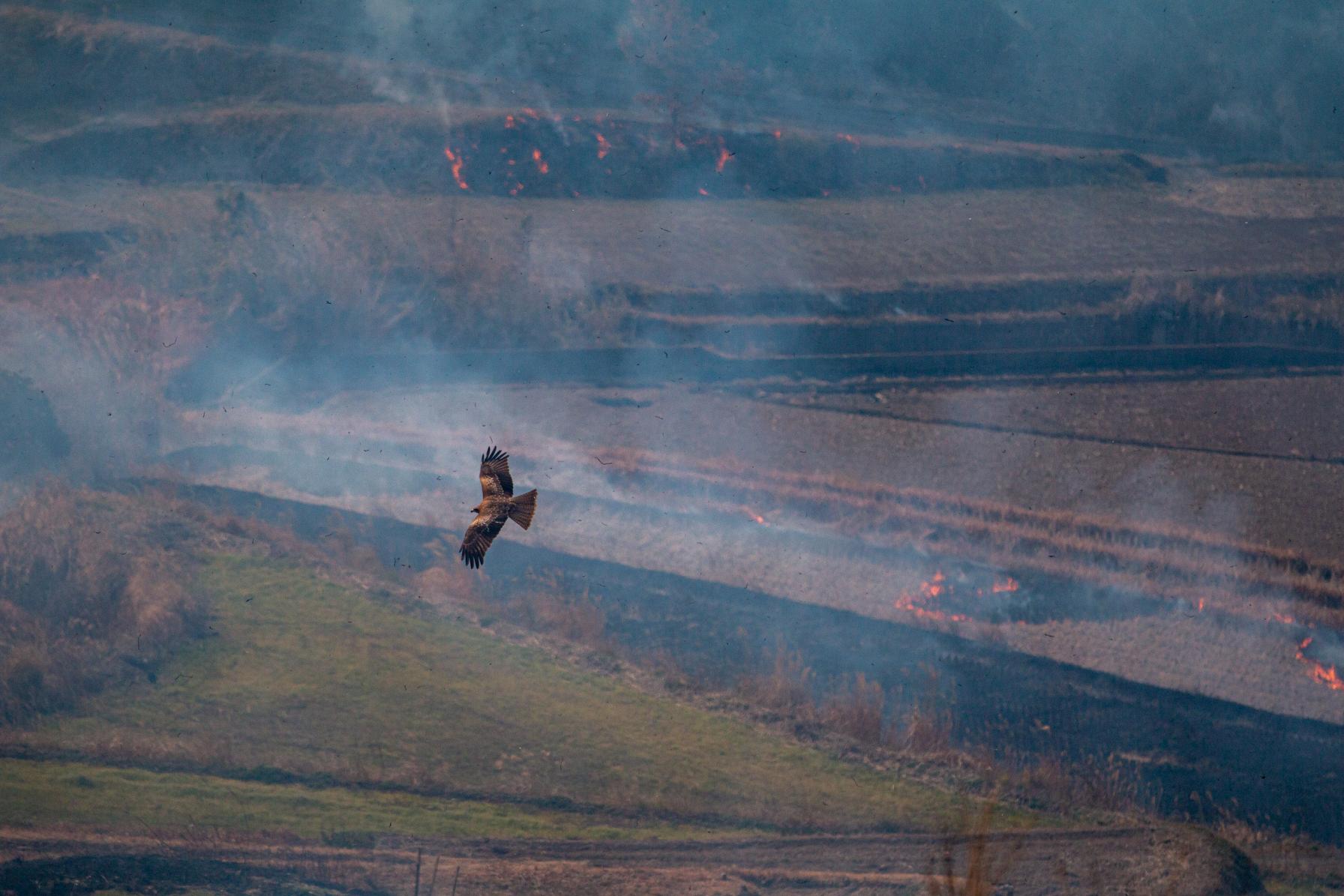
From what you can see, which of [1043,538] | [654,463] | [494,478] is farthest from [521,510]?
[654,463]

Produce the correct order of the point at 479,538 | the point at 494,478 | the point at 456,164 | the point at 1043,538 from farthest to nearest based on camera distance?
the point at 456,164, the point at 1043,538, the point at 494,478, the point at 479,538

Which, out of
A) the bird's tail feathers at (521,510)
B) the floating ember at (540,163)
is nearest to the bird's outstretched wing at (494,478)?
the bird's tail feathers at (521,510)

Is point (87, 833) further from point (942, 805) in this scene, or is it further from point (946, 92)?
point (946, 92)

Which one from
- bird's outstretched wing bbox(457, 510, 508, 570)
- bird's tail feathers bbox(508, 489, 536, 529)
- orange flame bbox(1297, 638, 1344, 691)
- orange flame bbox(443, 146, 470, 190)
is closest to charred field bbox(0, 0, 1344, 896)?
orange flame bbox(1297, 638, 1344, 691)

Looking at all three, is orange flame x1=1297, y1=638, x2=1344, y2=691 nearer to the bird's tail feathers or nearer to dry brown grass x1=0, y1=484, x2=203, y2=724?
the bird's tail feathers

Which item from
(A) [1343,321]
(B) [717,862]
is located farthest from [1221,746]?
(A) [1343,321]

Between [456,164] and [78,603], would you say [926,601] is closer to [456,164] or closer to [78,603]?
[78,603]

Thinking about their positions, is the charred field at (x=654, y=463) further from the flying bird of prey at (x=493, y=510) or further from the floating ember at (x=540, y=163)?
the flying bird of prey at (x=493, y=510)
